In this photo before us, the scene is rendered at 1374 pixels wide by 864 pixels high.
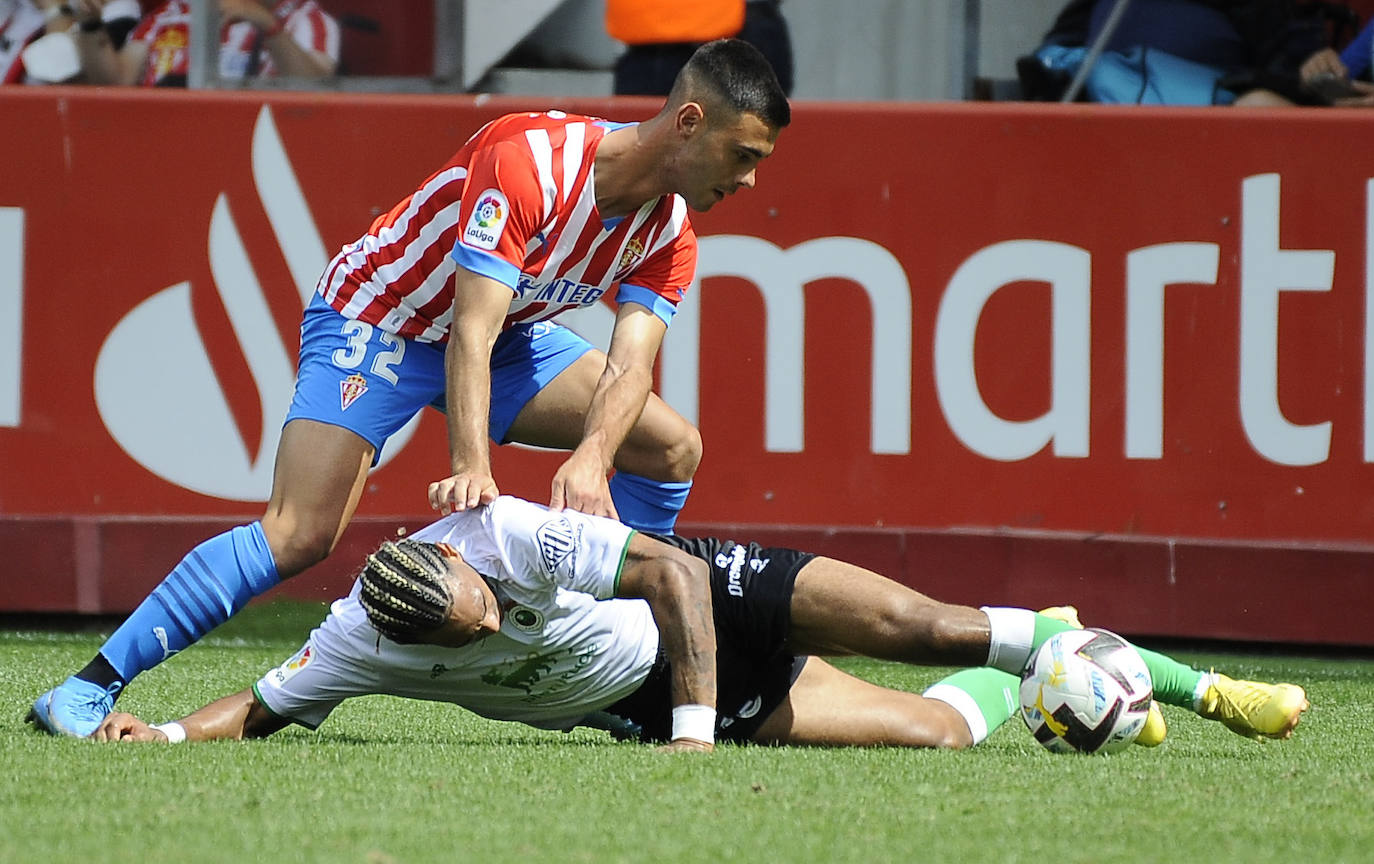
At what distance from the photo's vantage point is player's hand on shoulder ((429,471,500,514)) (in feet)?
13.4

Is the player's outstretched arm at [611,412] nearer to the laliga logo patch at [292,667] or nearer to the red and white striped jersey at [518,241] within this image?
the red and white striped jersey at [518,241]

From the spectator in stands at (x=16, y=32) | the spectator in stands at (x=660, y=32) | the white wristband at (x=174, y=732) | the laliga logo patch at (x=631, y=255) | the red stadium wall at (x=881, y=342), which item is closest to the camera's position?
the white wristband at (x=174, y=732)

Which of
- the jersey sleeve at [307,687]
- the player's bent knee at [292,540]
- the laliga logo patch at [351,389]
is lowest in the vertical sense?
the jersey sleeve at [307,687]

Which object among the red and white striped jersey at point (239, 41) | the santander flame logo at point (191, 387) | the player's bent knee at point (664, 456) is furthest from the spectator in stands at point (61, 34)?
the player's bent knee at point (664, 456)

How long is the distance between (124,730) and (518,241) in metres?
1.41

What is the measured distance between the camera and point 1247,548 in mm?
6758

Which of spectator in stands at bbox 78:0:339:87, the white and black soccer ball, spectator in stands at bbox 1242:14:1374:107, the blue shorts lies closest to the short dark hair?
the blue shorts

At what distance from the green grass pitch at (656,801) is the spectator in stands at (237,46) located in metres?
3.17

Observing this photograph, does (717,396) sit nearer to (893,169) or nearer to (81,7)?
(893,169)

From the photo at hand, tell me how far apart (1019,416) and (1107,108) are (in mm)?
1147

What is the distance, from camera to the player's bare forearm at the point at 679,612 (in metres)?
3.99

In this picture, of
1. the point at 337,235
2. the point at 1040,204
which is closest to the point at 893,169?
the point at 1040,204

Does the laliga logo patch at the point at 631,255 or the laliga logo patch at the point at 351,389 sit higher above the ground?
the laliga logo patch at the point at 631,255

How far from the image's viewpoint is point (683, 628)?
399 cm
